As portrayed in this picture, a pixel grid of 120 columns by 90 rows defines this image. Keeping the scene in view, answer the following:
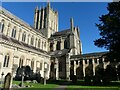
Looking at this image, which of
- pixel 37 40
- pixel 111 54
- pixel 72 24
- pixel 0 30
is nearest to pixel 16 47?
pixel 0 30

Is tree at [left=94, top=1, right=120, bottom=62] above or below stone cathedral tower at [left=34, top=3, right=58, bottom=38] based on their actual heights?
below

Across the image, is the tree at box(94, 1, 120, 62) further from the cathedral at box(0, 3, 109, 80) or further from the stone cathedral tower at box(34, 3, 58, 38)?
the stone cathedral tower at box(34, 3, 58, 38)

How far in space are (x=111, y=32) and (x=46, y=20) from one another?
34.7m

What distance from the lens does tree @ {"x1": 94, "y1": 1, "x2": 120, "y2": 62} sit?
17.0m

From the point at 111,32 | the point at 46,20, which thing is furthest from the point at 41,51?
the point at 111,32

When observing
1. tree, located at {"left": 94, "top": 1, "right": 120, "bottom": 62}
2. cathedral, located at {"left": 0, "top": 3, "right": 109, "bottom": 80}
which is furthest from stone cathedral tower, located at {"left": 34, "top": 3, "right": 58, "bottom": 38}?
tree, located at {"left": 94, "top": 1, "right": 120, "bottom": 62}

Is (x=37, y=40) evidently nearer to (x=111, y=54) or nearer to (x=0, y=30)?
(x=0, y=30)

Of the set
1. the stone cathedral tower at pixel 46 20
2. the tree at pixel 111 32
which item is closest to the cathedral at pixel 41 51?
the stone cathedral tower at pixel 46 20

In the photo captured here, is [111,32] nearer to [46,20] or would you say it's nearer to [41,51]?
[41,51]

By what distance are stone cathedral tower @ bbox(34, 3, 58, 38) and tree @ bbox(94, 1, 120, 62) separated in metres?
29.7

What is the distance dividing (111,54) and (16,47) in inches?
694

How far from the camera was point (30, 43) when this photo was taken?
36.6 m

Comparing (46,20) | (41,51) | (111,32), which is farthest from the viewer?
(46,20)

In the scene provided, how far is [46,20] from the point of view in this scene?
163 ft
